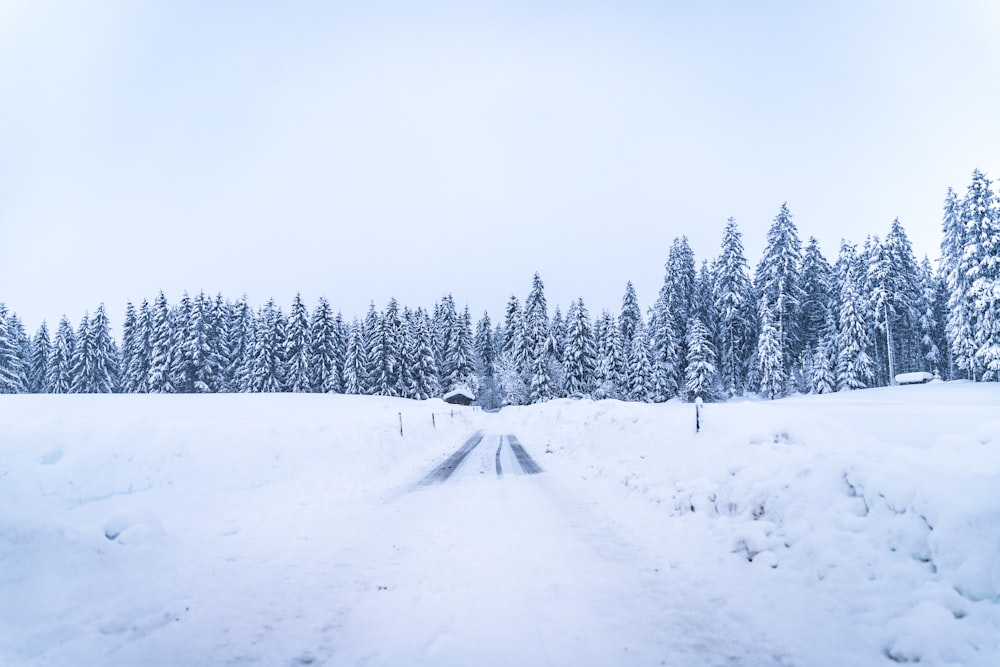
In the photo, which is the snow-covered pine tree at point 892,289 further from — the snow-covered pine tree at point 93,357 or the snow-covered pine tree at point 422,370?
the snow-covered pine tree at point 93,357

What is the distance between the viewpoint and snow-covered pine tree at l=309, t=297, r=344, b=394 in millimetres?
61562

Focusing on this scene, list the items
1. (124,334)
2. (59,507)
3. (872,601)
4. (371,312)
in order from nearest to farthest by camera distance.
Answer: (872,601) → (59,507) → (124,334) → (371,312)

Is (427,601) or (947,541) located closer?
(947,541)

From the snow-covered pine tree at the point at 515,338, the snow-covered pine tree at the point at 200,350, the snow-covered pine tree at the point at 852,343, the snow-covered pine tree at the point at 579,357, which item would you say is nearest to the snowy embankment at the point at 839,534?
the snow-covered pine tree at the point at 852,343

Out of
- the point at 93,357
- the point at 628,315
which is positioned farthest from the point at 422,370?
the point at 93,357

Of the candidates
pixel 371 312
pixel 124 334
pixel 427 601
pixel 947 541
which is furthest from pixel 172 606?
pixel 124 334

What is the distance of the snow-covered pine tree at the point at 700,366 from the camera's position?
45.6 meters

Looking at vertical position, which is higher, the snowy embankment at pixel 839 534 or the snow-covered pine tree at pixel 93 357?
the snow-covered pine tree at pixel 93 357

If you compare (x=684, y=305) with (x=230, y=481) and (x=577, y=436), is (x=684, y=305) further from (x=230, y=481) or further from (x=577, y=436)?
(x=230, y=481)

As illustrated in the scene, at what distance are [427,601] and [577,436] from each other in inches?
615

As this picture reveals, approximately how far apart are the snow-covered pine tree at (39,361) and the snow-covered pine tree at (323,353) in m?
38.5

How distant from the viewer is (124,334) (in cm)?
6388

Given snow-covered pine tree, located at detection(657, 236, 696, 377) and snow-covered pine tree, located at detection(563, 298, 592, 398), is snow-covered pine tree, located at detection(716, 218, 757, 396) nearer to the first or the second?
snow-covered pine tree, located at detection(657, 236, 696, 377)

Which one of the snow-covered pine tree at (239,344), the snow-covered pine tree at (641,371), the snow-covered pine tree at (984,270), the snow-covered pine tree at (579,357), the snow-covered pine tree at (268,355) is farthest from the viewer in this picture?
the snow-covered pine tree at (239,344)
